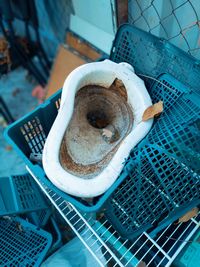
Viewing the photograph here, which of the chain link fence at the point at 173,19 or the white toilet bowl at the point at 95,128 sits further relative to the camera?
the chain link fence at the point at 173,19

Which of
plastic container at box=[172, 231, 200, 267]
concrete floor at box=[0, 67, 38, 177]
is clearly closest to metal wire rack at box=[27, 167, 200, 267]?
plastic container at box=[172, 231, 200, 267]

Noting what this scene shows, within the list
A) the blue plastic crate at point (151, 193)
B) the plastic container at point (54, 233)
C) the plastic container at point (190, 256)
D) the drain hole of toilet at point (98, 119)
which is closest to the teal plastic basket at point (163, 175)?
the blue plastic crate at point (151, 193)

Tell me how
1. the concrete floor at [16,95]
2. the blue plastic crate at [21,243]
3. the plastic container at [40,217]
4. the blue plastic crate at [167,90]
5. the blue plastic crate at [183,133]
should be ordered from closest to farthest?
the blue plastic crate at [183,133] < the blue plastic crate at [167,90] < the blue plastic crate at [21,243] < the plastic container at [40,217] < the concrete floor at [16,95]

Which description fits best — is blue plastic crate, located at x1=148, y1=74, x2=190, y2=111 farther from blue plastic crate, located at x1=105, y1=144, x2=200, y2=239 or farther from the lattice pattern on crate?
blue plastic crate, located at x1=105, y1=144, x2=200, y2=239

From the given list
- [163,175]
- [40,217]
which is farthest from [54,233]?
[163,175]

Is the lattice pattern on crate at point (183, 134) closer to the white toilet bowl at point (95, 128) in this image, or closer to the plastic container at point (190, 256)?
the white toilet bowl at point (95, 128)

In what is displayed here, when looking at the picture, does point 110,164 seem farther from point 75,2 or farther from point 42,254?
point 75,2
